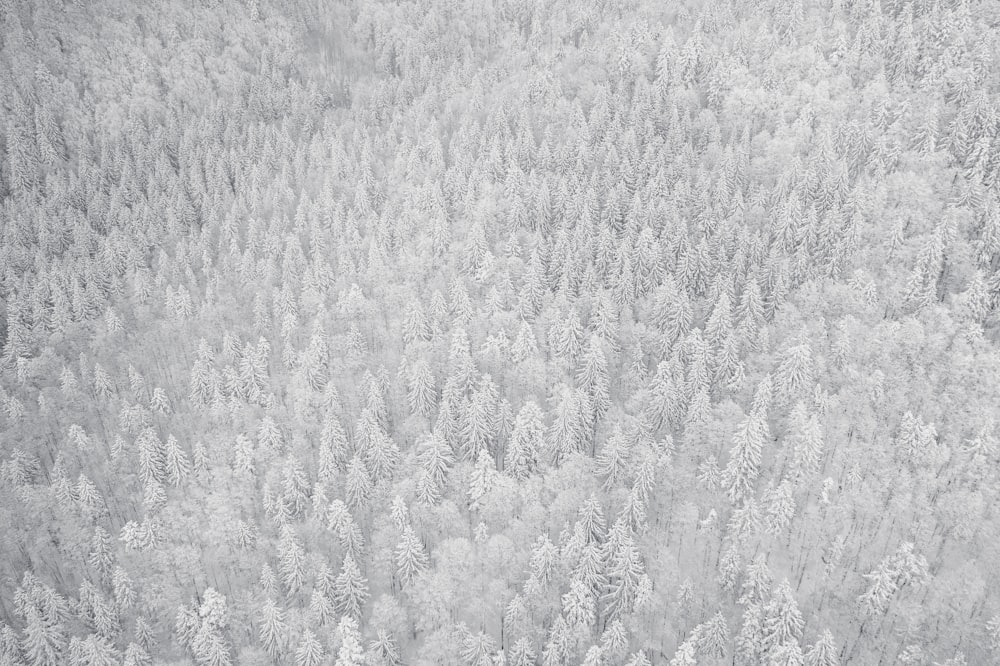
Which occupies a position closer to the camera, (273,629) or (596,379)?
(273,629)

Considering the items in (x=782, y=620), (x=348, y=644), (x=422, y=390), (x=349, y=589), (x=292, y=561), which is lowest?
(x=349, y=589)

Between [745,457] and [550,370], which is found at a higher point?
[745,457]

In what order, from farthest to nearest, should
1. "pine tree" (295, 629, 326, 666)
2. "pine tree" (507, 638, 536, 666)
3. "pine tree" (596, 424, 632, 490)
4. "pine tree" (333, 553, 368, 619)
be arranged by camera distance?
"pine tree" (596, 424, 632, 490) < "pine tree" (333, 553, 368, 619) < "pine tree" (295, 629, 326, 666) < "pine tree" (507, 638, 536, 666)

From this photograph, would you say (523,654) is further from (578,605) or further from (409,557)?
(409,557)

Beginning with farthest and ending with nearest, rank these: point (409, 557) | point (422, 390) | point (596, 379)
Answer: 1. point (422, 390)
2. point (596, 379)
3. point (409, 557)

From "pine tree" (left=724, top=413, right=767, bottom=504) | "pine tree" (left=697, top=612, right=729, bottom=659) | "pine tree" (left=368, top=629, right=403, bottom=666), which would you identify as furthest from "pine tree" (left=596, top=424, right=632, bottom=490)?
"pine tree" (left=368, top=629, right=403, bottom=666)

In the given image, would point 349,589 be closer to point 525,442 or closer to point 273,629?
point 273,629

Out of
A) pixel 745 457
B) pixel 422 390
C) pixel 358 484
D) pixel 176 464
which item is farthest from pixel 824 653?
pixel 176 464

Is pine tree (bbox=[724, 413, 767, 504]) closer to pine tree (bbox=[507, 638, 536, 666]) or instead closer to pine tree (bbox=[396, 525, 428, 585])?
pine tree (bbox=[507, 638, 536, 666])

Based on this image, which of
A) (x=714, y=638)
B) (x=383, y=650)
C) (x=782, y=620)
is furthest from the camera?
(x=383, y=650)
